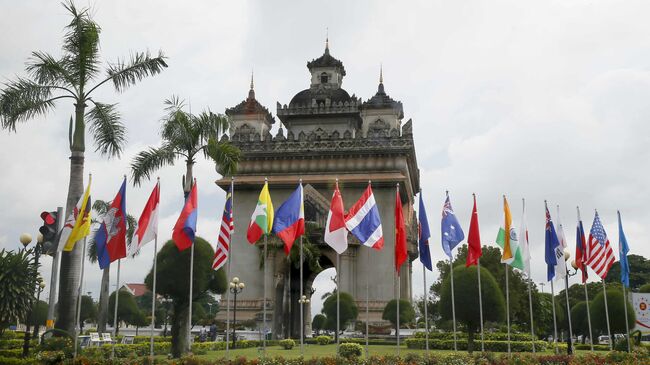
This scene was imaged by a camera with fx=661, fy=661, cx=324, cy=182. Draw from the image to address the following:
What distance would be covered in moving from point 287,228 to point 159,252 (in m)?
5.36

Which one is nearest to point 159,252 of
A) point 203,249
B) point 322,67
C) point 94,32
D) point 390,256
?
point 203,249

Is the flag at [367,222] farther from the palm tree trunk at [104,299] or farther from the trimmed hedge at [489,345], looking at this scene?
the palm tree trunk at [104,299]

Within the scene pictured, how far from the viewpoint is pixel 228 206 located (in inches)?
867

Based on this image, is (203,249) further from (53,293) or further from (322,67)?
(322,67)

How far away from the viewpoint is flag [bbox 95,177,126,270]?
2136 centimetres

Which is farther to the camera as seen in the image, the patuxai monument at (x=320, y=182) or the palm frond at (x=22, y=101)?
the patuxai monument at (x=320, y=182)

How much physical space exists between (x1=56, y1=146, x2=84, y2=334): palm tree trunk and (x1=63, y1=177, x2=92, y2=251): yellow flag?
0.47 m

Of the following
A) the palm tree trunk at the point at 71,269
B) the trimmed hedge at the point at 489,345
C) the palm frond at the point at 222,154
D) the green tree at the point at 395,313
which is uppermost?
the palm frond at the point at 222,154

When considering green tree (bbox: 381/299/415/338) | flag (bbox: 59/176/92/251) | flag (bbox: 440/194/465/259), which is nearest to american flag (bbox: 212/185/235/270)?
flag (bbox: 59/176/92/251)

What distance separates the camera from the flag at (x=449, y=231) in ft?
77.7

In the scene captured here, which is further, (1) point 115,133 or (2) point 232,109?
(2) point 232,109

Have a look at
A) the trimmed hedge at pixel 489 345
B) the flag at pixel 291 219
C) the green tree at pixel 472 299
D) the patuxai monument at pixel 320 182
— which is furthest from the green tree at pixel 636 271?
the flag at pixel 291 219

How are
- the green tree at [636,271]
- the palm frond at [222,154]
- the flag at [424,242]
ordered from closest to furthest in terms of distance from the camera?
the flag at [424,242]
the palm frond at [222,154]
the green tree at [636,271]

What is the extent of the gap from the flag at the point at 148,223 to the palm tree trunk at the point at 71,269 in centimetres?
200
